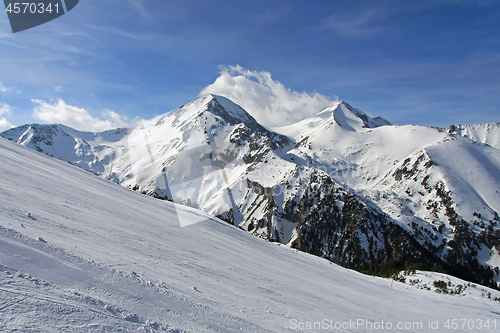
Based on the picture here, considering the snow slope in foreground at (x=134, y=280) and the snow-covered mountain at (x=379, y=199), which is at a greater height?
the snow-covered mountain at (x=379, y=199)

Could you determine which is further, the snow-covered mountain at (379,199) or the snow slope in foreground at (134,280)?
the snow-covered mountain at (379,199)

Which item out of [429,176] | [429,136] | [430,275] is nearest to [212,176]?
[429,176]

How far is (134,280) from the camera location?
2361mm

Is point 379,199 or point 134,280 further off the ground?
point 379,199

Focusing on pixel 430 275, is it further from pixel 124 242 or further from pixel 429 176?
pixel 429 176

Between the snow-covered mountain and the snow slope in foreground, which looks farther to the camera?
the snow-covered mountain

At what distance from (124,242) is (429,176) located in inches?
6514

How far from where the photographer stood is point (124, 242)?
330cm

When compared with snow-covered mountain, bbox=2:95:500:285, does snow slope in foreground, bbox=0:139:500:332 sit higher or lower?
lower

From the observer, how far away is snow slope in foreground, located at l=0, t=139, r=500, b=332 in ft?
5.55

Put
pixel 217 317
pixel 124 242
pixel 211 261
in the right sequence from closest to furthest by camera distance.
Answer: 1. pixel 217 317
2. pixel 124 242
3. pixel 211 261

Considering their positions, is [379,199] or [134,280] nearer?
[134,280]

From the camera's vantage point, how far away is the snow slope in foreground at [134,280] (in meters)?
1.69

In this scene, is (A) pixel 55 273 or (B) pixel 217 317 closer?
(A) pixel 55 273
